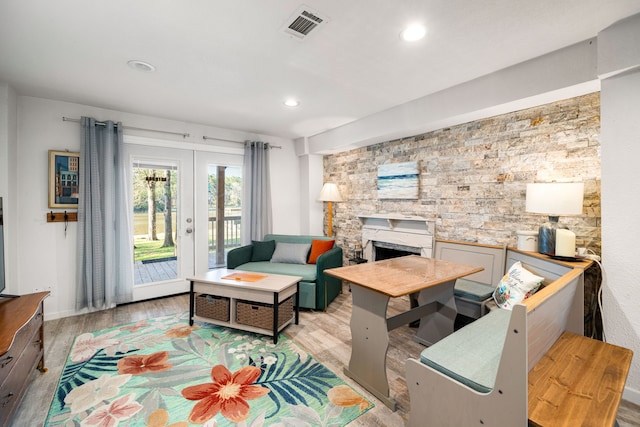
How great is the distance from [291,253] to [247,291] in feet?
4.17

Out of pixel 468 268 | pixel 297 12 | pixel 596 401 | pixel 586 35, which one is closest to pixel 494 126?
pixel 586 35

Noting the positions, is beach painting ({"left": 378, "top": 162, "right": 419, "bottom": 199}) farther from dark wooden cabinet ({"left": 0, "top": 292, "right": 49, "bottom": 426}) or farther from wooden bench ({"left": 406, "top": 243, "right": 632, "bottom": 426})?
dark wooden cabinet ({"left": 0, "top": 292, "right": 49, "bottom": 426})

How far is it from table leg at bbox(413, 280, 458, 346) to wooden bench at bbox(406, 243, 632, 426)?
686 mm

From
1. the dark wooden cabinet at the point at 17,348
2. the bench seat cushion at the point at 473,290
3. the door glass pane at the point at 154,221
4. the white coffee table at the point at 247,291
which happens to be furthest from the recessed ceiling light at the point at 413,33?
the door glass pane at the point at 154,221

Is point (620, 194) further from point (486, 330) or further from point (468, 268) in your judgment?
point (486, 330)

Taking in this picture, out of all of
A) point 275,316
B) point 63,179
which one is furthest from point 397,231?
point 63,179

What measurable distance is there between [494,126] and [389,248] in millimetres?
2007

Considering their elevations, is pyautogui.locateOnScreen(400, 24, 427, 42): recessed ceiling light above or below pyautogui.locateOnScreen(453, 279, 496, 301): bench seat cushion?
above

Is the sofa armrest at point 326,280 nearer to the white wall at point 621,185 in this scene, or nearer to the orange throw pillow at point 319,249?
the orange throw pillow at point 319,249

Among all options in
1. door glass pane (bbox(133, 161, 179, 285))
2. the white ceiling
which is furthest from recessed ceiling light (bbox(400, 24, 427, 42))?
door glass pane (bbox(133, 161, 179, 285))

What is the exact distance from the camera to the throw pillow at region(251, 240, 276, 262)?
13.5 feet

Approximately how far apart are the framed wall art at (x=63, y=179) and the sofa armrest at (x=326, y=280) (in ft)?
9.71

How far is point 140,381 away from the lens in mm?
2104

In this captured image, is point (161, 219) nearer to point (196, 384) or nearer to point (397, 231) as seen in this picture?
point (196, 384)
